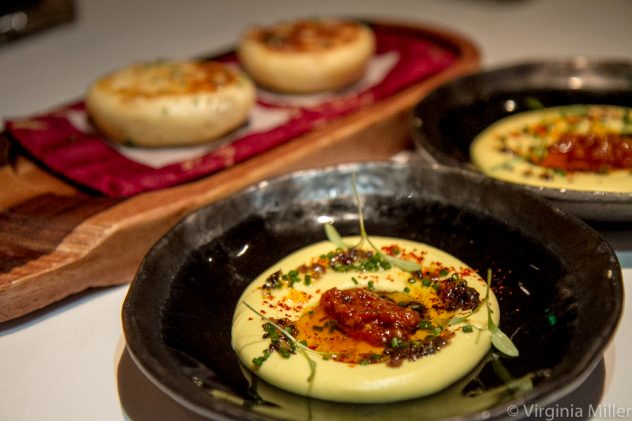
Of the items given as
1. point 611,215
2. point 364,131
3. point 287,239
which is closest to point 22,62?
point 364,131

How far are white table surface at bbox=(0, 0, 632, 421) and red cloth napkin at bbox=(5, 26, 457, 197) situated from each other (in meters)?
0.38

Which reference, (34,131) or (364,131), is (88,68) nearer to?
(34,131)

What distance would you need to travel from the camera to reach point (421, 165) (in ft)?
6.76

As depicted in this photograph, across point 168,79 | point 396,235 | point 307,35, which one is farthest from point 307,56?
point 396,235

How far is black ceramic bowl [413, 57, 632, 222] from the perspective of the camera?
245 cm

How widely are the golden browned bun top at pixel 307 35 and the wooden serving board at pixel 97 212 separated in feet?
1.54

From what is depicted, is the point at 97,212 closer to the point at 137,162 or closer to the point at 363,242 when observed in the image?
the point at 137,162

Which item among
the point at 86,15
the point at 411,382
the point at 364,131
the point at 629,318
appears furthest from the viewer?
the point at 86,15

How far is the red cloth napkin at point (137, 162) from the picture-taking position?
7.29ft

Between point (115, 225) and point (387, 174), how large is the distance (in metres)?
0.77

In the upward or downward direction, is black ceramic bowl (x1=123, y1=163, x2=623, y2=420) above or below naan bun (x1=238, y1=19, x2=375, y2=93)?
below

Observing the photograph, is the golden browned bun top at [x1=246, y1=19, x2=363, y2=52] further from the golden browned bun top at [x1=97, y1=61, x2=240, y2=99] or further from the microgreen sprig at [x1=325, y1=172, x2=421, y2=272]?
the microgreen sprig at [x1=325, y1=172, x2=421, y2=272]

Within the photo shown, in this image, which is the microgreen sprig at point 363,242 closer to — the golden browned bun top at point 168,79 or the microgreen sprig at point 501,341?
the microgreen sprig at point 501,341

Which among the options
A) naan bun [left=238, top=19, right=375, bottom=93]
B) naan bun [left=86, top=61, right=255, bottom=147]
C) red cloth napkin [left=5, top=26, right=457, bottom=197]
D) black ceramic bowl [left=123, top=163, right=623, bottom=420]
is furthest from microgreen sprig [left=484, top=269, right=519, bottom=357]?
naan bun [left=238, top=19, right=375, bottom=93]
